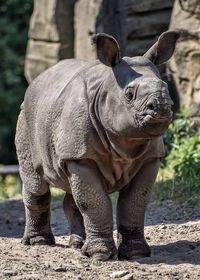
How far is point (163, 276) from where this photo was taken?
6.61m

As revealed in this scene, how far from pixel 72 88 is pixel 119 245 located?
1.16m

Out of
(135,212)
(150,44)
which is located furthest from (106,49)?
(150,44)

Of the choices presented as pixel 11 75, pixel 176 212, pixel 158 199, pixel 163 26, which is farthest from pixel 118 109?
pixel 11 75

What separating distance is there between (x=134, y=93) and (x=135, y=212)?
998 millimetres

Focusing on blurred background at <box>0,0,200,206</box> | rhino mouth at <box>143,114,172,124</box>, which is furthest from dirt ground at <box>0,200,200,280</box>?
rhino mouth at <box>143,114,172,124</box>

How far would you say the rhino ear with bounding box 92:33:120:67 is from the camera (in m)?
6.87

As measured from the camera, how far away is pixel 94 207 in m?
7.04

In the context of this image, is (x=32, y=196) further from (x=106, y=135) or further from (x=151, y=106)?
(x=151, y=106)

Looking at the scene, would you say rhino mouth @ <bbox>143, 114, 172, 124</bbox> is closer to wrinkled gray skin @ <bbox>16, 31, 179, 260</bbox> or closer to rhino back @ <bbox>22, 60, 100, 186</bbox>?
wrinkled gray skin @ <bbox>16, 31, 179, 260</bbox>

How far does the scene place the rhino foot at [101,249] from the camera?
7129 millimetres

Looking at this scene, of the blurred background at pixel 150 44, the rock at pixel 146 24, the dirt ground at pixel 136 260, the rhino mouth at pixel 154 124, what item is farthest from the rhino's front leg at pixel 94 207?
the rock at pixel 146 24

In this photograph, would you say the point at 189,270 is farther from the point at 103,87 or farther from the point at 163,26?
the point at 163,26

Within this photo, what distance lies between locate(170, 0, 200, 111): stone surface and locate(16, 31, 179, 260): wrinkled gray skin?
491 cm

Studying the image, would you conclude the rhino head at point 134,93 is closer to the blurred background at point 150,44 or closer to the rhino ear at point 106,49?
the rhino ear at point 106,49
